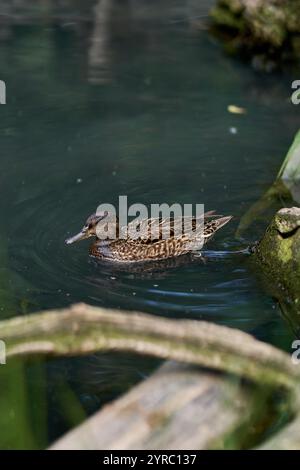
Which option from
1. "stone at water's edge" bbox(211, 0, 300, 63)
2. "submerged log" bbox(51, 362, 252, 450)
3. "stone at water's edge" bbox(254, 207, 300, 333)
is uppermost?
"submerged log" bbox(51, 362, 252, 450)

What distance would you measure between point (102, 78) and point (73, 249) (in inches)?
180

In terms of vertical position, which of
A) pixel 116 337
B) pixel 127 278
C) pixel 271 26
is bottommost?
pixel 271 26

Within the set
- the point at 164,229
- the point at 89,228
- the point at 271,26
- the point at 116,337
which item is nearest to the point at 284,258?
the point at 164,229

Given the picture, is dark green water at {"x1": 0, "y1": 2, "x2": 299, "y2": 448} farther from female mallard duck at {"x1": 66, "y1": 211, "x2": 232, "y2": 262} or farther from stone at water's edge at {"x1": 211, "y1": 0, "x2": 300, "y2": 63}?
stone at water's edge at {"x1": 211, "y1": 0, "x2": 300, "y2": 63}

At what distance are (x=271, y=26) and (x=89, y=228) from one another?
21.6 feet

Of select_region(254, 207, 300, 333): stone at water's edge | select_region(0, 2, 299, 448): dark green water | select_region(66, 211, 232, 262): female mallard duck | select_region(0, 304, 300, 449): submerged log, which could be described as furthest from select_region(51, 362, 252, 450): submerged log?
select_region(66, 211, 232, 262): female mallard duck

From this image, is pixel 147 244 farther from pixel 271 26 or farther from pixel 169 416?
pixel 271 26

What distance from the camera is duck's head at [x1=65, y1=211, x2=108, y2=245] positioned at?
6.16 meters

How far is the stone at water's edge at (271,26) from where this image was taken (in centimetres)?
1169

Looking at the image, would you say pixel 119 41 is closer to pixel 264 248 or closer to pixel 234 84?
pixel 234 84

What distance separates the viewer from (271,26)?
11727mm

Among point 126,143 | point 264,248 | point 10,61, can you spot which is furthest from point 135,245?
point 10,61

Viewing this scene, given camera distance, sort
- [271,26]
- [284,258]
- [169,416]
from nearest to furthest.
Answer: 1. [169,416]
2. [284,258]
3. [271,26]

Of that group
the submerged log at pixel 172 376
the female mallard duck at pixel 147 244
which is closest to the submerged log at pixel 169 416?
the submerged log at pixel 172 376
